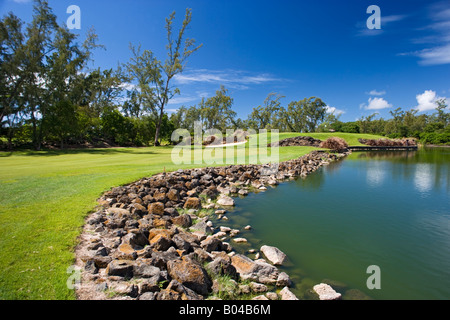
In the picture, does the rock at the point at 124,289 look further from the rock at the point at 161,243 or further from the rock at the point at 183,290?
the rock at the point at 161,243

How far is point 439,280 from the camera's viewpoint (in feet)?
14.1

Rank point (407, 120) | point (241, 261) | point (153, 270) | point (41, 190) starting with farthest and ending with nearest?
point (407, 120) → point (41, 190) → point (241, 261) → point (153, 270)

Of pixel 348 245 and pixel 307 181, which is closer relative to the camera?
pixel 348 245

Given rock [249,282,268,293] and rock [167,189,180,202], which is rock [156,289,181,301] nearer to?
rock [249,282,268,293]

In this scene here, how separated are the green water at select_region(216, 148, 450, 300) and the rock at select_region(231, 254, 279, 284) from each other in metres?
0.44

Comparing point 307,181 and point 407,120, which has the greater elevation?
point 407,120

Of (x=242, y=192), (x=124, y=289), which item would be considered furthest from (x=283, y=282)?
(x=242, y=192)

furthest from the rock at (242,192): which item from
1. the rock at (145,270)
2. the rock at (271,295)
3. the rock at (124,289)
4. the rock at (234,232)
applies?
the rock at (124,289)

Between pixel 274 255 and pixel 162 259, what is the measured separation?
237 cm

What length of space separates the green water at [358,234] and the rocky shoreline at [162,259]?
55 centimetres

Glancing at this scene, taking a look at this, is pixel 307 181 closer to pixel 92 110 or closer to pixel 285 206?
pixel 285 206

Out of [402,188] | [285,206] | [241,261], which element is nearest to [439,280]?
[241,261]

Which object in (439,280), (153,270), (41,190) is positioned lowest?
(439,280)
